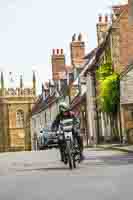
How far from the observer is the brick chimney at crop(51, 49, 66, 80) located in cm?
7406

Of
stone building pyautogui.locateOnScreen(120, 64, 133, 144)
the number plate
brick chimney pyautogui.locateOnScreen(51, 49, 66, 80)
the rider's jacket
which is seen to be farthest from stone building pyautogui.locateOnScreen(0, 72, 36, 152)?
the number plate

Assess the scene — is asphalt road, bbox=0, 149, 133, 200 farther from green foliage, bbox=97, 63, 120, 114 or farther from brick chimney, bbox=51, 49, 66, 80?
brick chimney, bbox=51, 49, 66, 80

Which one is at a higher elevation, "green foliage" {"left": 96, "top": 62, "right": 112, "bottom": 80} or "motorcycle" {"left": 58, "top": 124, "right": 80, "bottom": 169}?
"green foliage" {"left": 96, "top": 62, "right": 112, "bottom": 80}

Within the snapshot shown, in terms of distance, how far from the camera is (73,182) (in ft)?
42.9

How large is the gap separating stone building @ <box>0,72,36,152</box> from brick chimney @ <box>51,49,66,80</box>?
62.1 feet

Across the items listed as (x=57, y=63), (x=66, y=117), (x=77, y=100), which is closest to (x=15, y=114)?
(x=57, y=63)

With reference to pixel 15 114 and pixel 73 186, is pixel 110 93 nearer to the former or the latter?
pixel 73 186

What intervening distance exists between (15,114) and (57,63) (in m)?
23.7

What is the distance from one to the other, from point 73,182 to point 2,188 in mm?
1474

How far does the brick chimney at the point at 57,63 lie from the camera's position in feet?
243

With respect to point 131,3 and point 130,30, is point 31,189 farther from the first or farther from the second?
point 130,30

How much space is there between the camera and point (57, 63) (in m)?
75.6

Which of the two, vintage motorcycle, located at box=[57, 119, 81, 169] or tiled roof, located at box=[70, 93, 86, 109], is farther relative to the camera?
tiled roof, located at box=[70, 93, 86, 109]

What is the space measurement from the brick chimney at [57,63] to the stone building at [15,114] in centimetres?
1893
